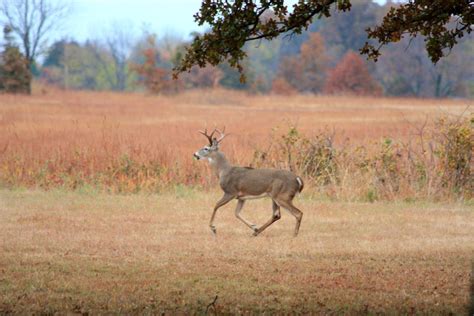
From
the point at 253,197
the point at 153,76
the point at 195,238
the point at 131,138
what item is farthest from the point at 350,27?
the point at 195,238

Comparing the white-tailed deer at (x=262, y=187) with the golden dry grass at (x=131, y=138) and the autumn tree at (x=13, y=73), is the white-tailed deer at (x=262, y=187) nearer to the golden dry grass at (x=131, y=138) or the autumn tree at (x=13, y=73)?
the golden dry grass at (x=131, y=138)

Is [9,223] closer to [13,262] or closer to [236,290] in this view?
[13,262]

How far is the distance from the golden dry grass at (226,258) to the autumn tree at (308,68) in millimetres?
58155

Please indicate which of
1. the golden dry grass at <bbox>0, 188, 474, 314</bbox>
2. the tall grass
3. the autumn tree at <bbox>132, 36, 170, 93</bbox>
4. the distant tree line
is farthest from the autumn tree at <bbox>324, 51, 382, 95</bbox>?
the golden dry grass at <bbox>0, 188, 474, 314</bbox>

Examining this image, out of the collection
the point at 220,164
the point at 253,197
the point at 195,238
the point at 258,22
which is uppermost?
the point at 258,22

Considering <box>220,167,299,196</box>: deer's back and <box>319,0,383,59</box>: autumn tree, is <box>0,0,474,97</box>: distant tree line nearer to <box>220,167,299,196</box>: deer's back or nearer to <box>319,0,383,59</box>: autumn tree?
<box>319,0,383,59</box>: autumn tree

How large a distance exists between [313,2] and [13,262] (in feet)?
14.8

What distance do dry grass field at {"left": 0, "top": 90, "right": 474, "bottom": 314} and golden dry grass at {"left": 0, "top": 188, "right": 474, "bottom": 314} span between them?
2 cm

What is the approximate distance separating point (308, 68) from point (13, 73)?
2965cm

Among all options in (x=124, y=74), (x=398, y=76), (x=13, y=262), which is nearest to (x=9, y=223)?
(x=13, y=262)

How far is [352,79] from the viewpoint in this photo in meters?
65.9

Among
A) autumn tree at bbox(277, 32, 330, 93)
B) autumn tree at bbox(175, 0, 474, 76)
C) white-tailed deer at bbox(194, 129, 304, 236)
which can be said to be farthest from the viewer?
autumn tree at bbox(277, 32, 330, 93)

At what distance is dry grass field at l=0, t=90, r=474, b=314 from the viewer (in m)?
8.98

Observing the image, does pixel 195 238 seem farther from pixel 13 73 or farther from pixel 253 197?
pixel 13 73
